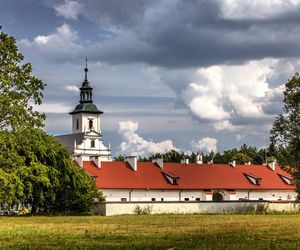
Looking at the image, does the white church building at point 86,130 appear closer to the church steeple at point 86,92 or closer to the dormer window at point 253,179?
the church steeple at point 86,92

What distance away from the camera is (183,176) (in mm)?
106188

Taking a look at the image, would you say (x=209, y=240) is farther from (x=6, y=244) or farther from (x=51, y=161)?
(x=51, y=161)

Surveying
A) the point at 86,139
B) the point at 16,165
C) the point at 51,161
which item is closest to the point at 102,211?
the point at 51,161

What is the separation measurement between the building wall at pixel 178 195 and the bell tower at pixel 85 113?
3184 inches

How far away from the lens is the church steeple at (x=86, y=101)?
186m

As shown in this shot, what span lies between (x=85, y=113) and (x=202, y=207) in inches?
4453

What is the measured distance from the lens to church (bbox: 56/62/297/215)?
100188 mm

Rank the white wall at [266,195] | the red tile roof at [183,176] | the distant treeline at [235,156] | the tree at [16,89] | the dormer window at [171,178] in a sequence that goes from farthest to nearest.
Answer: the distant treeline at [235,156] < the white wall at [266,195] < the dormer window at [171,178] < the red tile roof at [183,176] < the tree at [16,89]

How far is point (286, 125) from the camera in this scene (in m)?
71.7

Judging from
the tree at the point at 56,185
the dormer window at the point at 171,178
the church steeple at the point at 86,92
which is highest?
the church steeple at the point at 86,92

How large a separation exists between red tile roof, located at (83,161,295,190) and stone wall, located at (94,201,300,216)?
81.0 feet

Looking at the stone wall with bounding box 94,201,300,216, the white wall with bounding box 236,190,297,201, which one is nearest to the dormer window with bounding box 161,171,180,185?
the white wall with bounding box 236,190,297,201

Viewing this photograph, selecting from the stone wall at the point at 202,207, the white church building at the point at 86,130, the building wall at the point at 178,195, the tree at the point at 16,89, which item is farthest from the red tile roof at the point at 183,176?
the white church building at the point at 86,130

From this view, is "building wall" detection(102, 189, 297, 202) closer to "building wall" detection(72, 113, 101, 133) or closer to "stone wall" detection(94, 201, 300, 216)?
"stone wall" detection(94, 201, 300, 216)
